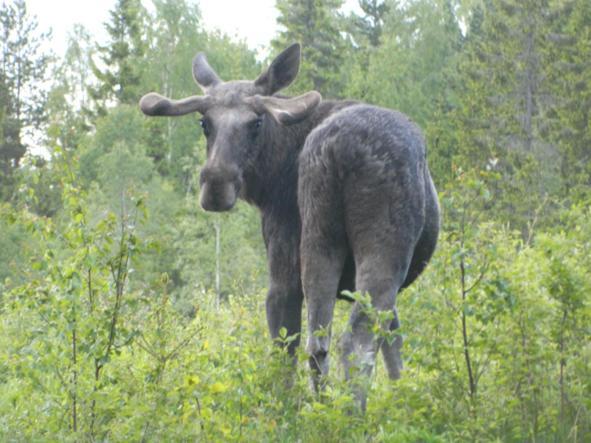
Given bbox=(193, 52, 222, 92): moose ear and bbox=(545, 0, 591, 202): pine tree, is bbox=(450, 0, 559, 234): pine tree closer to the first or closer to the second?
bbox=(545, 0, 591, 202): pine tree

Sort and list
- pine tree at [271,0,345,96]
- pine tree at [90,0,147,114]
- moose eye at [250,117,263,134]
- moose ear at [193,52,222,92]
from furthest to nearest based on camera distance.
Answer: pine tree at [90,0,147,114]
pine tree at [271,0,345,96]
moose ear at [193,52,222,92]
moose eye at [250,117,263,134]

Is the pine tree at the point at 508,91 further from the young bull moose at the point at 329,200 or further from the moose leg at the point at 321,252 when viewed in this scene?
the moose leg at the point at 321,252

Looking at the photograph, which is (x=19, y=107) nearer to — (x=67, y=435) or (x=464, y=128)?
(x=464, y=128)

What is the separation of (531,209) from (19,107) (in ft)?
86.9

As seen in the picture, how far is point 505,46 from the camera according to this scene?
4456 cm

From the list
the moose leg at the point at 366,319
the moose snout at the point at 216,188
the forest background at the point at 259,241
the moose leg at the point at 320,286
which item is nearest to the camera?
the forest background at the point at 259,241

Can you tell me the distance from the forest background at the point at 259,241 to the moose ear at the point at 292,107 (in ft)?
3.16

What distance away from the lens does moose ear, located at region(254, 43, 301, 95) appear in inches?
264

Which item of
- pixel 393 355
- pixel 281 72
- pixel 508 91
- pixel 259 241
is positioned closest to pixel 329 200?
pixel 281 72

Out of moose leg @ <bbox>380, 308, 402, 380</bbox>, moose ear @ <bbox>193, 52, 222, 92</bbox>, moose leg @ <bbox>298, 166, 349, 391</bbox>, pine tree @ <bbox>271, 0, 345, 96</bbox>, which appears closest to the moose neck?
moose ear @ <bbox>193, 52, 222, 92</bbox>

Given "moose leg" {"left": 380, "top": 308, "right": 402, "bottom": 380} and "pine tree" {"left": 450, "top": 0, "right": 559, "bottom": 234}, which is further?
"pine tree" {"left": 450, "top": 0, "right": 559, "bottom": 234}

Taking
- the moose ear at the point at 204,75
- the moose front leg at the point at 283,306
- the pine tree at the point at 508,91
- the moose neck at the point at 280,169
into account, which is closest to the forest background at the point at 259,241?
the pine tree at the point at 508,91

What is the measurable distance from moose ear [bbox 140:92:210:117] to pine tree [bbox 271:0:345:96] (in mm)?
40778

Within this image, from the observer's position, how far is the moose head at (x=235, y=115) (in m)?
6.08
